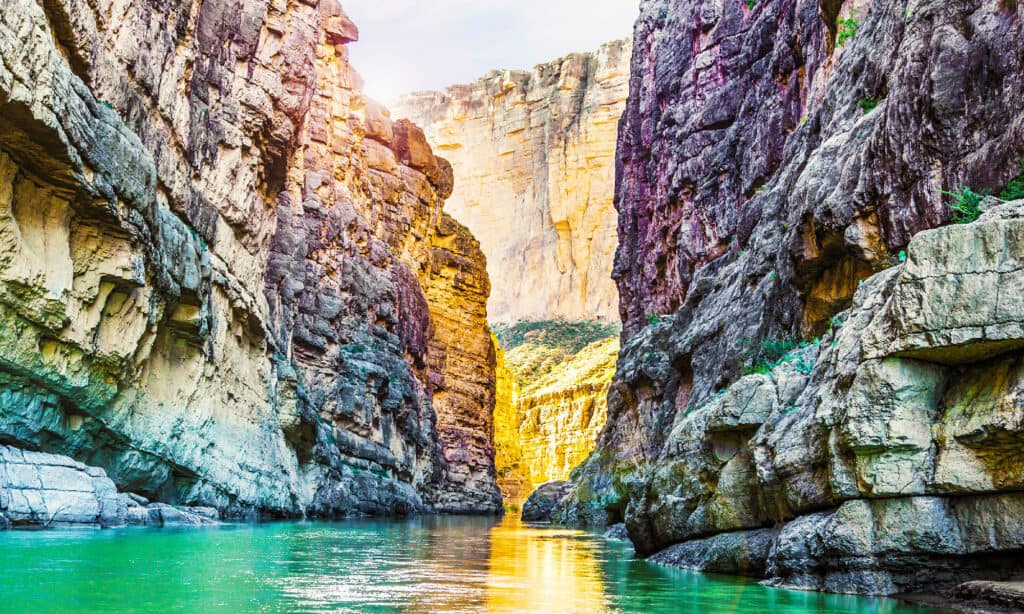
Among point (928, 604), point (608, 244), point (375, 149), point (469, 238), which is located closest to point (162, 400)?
point (928, 604)

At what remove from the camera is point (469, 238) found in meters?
85.6

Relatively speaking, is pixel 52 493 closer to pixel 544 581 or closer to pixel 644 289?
pixel 544 581

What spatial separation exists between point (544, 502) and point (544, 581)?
44640 millimetres

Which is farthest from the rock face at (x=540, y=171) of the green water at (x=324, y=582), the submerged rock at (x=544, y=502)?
the green water at (x=324, y=582)

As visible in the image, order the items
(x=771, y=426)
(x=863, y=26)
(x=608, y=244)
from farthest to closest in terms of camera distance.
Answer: (x=608, y=244), (x=863, y=26), (x=771, y=426)

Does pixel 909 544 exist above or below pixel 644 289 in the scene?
below

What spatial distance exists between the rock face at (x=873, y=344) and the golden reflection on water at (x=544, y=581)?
1862mm

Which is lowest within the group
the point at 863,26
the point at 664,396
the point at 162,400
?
the point at 162,400

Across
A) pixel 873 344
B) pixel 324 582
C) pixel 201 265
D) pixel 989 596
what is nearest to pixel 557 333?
pixel 201 265

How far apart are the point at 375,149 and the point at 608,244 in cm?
7963

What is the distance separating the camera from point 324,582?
1102cm

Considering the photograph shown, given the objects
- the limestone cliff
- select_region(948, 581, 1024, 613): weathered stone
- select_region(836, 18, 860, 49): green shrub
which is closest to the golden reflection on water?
select_region(948, 581, 1024, 613): weathered stone

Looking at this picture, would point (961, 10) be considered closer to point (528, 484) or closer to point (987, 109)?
point (987, 109)

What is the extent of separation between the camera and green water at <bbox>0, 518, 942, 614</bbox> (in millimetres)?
8422
